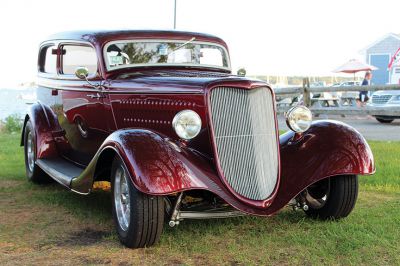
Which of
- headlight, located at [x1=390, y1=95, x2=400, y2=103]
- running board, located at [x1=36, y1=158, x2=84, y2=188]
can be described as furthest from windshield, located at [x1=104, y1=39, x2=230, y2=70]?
headlight, located at [x1=390, y1=95, x2=400, y2=103]

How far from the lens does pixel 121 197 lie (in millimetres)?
4395

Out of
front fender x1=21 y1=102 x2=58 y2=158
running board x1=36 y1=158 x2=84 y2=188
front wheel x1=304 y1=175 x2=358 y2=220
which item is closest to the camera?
front wheel x1=304 y1=175 x2=358 y2=220

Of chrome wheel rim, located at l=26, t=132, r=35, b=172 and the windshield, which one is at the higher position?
the windshield

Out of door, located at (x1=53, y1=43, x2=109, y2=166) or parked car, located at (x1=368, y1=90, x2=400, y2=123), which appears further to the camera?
parked car, located at (x1=368, y1=90, x2=400, y2=123)

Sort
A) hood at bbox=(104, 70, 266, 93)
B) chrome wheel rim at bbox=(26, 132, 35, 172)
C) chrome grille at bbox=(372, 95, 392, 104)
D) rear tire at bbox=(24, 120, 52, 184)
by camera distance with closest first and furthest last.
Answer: hood at bbox=(104, 70, 266, 93) < rear tire at bbox=(24, 120, 52, 184) < chrome wheel rim at bbox=(26, 132, 35, 172) < chrome grille at bbox=(372, 95, 392, 104)

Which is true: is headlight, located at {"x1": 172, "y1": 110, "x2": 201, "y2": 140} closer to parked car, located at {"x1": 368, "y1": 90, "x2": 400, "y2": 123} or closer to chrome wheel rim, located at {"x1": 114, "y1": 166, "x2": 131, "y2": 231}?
chrome wheel rim, located at {"x1": 114, "y1": 166, "x2": 131, "y2": 231}

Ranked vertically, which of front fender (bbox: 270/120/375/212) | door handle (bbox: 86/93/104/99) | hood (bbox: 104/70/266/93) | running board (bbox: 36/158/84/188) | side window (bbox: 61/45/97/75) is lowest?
running board (bbox: 36/158/84/188)

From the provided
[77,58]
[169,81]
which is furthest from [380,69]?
→ [169,81]

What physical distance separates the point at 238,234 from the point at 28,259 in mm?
1679

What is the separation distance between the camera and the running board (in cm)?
524

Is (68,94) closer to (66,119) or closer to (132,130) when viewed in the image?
(66,119)

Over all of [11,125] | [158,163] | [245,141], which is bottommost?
[11,125]

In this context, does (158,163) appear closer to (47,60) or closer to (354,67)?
(47,60)

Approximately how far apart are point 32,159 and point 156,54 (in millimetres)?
2472
